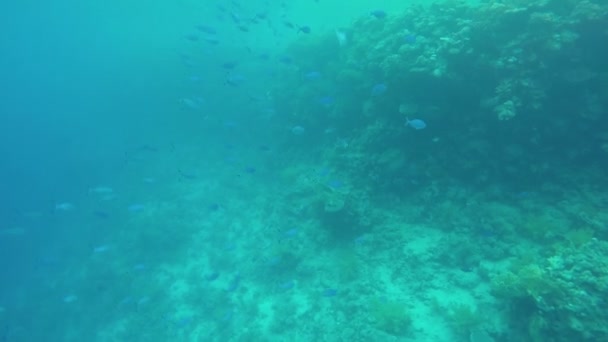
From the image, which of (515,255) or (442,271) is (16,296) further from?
(515,255)

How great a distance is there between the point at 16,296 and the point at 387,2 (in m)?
59.6

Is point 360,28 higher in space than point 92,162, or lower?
higher

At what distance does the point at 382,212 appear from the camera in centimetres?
1173

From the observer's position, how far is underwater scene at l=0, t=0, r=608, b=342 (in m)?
8.56

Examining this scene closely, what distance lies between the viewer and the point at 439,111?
36.5 ft

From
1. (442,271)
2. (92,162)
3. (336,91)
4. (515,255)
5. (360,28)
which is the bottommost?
(92,162)

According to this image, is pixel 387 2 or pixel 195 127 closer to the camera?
pixel 195 127

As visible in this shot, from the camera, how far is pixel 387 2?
56.2 metres

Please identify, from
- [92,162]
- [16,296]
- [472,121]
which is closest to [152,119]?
[92,162]

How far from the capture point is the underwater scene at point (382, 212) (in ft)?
28.1

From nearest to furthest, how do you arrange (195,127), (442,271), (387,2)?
(442,271)
(195,127)
(387,2)

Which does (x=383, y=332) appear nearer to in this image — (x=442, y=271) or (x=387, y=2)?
(x=442, y=271)

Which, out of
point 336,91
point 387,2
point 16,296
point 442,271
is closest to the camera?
point 442,271

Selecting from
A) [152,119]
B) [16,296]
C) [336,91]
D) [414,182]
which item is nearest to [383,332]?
[414,182]
